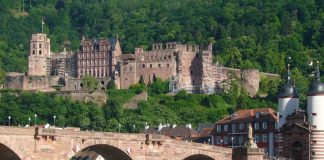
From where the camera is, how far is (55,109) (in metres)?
135

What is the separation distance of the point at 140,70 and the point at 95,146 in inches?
3026

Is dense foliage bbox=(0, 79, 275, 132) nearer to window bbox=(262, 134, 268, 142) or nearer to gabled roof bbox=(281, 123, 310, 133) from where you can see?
window bbox=(262, 134, 268, 142)

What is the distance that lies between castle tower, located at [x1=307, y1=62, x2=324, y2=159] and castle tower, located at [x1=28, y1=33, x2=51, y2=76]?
7900 cm

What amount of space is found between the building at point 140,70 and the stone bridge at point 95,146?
67130 millimetres

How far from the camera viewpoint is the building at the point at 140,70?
14862 cm

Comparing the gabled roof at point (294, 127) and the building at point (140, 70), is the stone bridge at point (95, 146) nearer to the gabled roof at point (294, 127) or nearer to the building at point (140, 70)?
the gabled roof at point (294, 127)

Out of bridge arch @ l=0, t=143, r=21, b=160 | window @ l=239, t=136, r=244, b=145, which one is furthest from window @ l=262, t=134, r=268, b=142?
bridge arch @ l=0, t=143, r=21, b=160

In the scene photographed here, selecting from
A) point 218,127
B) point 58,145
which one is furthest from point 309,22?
point 58,145

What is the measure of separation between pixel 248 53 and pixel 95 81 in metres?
23.8

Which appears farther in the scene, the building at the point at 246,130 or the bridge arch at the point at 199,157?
the building at the point at 246,130

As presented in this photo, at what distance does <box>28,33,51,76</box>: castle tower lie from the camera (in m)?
162

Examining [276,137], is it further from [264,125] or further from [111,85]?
[111,85]

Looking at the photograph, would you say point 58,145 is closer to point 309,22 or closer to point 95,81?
point 95,81

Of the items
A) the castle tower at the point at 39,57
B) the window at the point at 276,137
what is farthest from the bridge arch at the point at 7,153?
the castle tower at the point at 39,57
